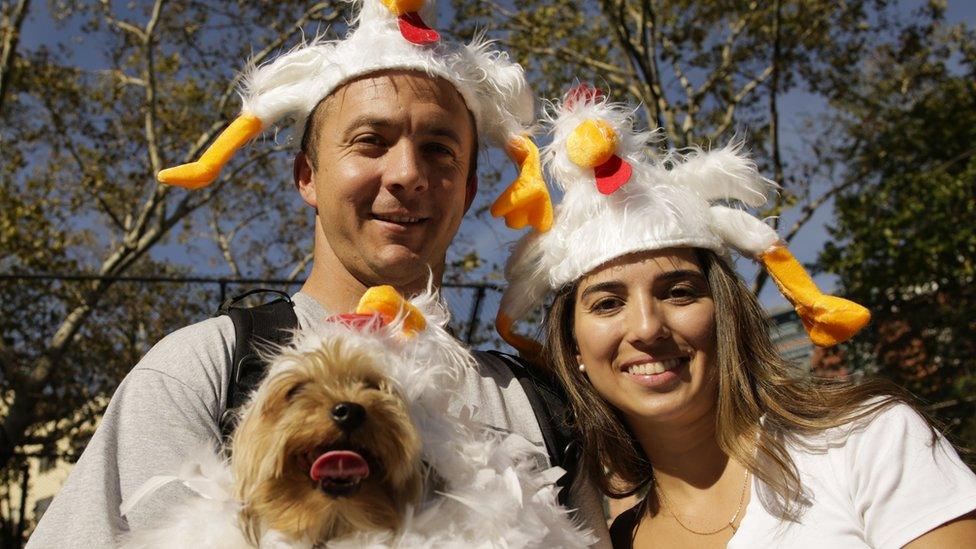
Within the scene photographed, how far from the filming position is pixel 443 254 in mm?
3316

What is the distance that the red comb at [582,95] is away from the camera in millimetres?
3469

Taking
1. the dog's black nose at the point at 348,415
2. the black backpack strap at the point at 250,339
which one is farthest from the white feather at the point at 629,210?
the dog's black nose at the point at 348,415

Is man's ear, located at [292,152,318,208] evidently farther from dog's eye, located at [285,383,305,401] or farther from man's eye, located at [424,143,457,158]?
dog's eye, located at [285,383,305,401]

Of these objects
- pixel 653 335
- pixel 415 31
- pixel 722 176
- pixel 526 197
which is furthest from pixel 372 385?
pixel 722 176

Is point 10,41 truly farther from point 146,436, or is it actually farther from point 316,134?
point 146,436

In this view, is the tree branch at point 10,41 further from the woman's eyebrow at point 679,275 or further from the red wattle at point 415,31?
the woman's eyebrow at point 679,275

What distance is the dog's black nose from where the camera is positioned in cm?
208

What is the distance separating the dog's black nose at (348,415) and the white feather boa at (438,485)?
0.17 metres

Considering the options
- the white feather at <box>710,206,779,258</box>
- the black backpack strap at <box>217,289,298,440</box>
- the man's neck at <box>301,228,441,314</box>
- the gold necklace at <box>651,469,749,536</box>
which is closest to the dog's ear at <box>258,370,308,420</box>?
the black backpack strap at <box>217,289,298,440</box>

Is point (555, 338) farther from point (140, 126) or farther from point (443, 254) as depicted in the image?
point (140, 126)

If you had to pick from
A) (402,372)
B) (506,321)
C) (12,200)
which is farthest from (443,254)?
(12,200)

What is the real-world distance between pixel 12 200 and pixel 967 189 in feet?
47.1

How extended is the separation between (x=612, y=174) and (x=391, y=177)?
0.88m

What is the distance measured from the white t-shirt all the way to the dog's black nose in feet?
5.08
